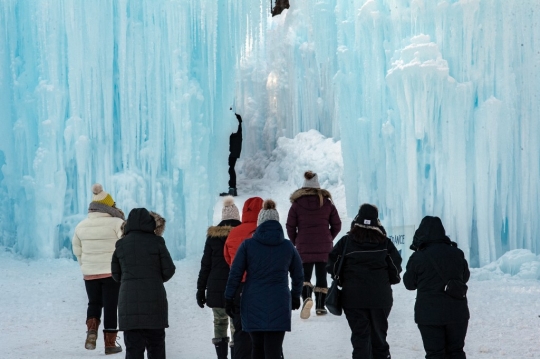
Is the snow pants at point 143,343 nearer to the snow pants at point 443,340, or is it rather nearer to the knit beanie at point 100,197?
the snow pants at point 443,340

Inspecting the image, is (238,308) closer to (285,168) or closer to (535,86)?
(535,86)

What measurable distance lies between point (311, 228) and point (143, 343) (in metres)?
2.63

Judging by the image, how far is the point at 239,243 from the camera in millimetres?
5477

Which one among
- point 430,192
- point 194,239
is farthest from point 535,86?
point 194,239

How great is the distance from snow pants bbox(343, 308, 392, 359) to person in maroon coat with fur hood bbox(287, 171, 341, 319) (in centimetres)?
217

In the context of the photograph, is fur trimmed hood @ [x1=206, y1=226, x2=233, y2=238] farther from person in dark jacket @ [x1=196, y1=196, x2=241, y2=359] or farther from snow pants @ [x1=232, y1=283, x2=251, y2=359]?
snow pants @ [x1=232, y1=283, x2=251, y2=359]

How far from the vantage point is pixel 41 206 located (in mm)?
13930

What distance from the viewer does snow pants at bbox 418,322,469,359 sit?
15.7 feet

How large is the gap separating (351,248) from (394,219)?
7.67 m

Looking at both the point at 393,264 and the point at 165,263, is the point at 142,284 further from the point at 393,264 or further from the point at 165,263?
the point at 393,264

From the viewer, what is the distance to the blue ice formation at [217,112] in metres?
11.7

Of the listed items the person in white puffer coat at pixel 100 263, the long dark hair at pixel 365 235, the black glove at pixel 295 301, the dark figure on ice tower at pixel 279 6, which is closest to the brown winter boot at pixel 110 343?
the person in white puffer coat at pixel 100 263

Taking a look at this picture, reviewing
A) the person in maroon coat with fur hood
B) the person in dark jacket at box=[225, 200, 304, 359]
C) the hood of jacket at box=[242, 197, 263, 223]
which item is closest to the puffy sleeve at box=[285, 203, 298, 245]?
the person in maroon coat with fur hood

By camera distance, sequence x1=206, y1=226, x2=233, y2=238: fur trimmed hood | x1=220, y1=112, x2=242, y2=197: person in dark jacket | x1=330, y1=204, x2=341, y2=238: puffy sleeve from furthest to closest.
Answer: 1. x1=220, y1=112, x2=242, y2=197: person in dark jacket
2. x1=330, y1=204, x2=341, y2=238: puffy sleeve
3. x1=206, y1=226, x2=233, y2=238: fur trimmed hood
